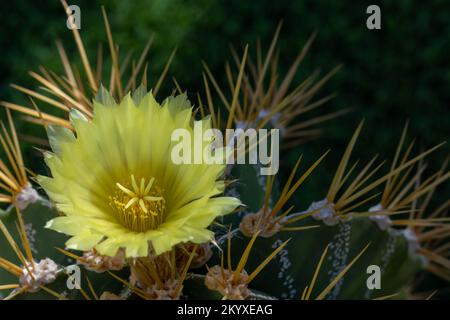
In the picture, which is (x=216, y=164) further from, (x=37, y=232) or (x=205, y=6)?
(x=205, y=6)

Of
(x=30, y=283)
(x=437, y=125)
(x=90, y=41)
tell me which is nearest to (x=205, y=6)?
(x=90, y=41)

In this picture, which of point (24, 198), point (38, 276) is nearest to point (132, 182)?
point (38, 276)

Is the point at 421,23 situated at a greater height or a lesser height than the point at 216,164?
greater

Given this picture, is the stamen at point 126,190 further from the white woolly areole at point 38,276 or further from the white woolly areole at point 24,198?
the white woolly areole at point 24,198

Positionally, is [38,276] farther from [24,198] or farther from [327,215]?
[327,215]

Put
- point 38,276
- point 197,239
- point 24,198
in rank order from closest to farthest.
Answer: point 197,239, point 38,276, point 24,198

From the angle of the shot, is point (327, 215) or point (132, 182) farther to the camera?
point (327, 215)

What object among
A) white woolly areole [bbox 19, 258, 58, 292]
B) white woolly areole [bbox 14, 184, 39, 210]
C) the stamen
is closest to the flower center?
the stamen

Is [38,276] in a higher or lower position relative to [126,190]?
lower
